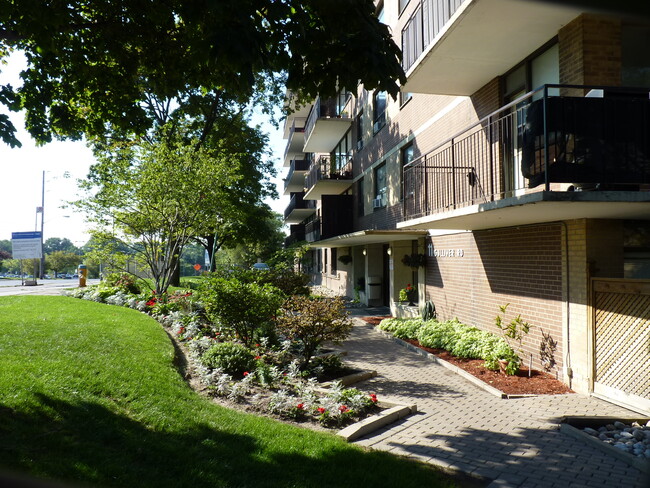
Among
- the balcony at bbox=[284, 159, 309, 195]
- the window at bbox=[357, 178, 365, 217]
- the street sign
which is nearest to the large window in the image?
the window at bbox=[357, 178, 365, 217]

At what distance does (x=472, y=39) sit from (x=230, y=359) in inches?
273

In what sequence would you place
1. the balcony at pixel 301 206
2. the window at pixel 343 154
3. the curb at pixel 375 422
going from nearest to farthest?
the curb at pixel 375 422, the window at pixel 343 154, the balcony at pixel 301 206

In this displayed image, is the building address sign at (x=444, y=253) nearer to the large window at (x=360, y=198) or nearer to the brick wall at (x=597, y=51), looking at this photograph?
the brick wall at (x=597, y=51)

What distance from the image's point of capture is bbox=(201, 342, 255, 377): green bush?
7.94 m

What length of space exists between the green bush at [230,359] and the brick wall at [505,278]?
5195 mm

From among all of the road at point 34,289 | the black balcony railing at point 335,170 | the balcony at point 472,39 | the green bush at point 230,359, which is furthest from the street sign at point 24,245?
the balcony at point 472,39

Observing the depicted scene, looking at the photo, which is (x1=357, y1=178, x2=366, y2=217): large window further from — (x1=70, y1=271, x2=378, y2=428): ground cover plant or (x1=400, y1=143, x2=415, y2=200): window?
(x1=70, y1=271, x2=378, y2=428): ground cover plant

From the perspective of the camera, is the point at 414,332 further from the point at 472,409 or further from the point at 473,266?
the point at 472,409

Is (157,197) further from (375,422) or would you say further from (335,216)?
(375,422)

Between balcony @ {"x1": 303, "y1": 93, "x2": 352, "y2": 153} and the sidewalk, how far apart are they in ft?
59.1

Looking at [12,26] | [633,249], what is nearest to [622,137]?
[633,249]

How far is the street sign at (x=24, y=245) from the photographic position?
35438 mm

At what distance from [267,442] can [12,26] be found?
21.5 feet

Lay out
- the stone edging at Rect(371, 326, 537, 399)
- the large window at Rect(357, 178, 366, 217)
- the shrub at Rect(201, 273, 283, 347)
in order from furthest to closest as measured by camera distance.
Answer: the large window at Rect(357, 178, 366, 217), the shrub at Rect(201, 273, 283, 347), the stone edging at Rect(371, 326, 537, 399)
